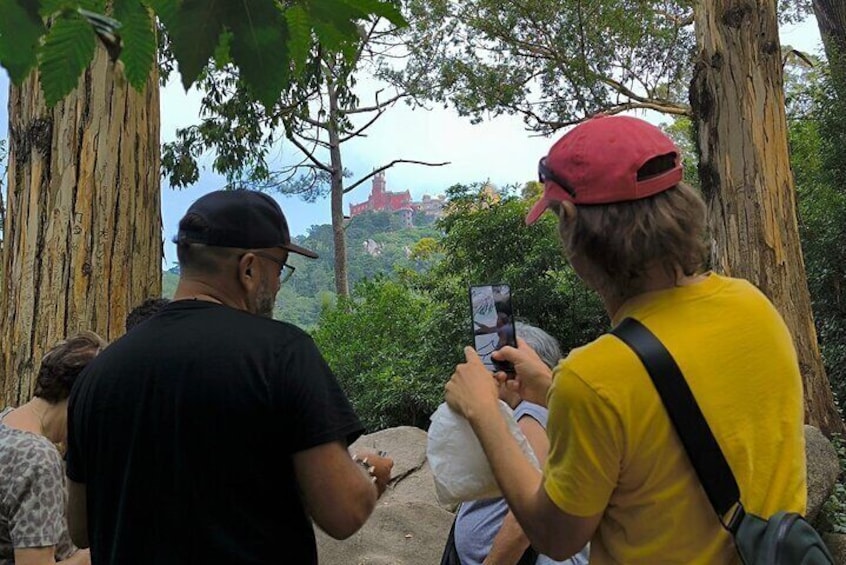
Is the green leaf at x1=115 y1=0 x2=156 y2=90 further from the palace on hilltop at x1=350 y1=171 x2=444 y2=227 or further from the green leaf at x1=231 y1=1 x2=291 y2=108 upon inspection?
the palace on hilltop at x1=350 y1=171 x2=444 y2=227

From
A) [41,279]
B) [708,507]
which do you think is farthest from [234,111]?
[708,507]

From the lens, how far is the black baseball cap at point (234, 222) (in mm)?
1542

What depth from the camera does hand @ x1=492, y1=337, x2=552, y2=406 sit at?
1500mm

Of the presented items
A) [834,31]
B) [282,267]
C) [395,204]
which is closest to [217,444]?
[282,267]

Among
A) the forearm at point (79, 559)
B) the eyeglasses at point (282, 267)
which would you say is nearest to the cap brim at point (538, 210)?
the eyeglasses at point (282, 267)

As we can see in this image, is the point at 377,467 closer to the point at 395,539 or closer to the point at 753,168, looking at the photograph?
the point at 395,539

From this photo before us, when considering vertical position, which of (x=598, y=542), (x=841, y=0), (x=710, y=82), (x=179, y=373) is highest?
(x=841, y=0)

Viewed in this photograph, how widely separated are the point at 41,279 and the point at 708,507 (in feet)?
8.19

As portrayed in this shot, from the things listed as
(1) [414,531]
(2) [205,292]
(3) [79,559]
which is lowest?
(1) [414,531]

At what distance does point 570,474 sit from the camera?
3.56ft

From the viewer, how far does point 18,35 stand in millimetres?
993

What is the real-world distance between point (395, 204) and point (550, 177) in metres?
38.9

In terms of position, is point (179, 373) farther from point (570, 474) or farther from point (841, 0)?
point (841, 0)

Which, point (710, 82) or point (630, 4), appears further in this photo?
point (630, 4)
